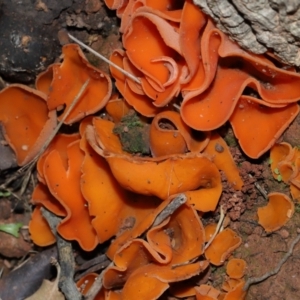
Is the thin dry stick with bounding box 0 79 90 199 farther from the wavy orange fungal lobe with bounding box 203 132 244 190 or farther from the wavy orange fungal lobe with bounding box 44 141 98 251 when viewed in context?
the wavy orange fungal lobe with bounding box 203 132 244 190

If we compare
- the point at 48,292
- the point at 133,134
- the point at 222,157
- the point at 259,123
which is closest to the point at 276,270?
the point at 222,157

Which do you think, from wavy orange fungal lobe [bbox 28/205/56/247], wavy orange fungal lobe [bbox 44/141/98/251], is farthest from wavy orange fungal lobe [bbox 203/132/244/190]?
wavy orange fungal lobe [bbox 28/205/56/247]

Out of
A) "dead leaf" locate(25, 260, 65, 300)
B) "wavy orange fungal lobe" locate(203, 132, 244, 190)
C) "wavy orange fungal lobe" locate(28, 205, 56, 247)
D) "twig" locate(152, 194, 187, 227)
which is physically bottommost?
"dead leaf" locate(25, 260, 65, 300)

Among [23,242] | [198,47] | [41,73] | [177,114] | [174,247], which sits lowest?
[23,242]

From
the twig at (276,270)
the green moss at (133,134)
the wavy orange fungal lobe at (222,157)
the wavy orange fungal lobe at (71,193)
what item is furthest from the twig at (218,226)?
the wavy orange fungal lobe at (71,193)

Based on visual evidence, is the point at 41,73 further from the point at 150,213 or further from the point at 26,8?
the point at 150,213

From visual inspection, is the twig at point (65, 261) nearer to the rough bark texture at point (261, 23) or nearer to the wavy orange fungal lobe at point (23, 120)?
the wavy orange fungal lobe at point (23, 120)

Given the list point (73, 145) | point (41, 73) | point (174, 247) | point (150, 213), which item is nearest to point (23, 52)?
point (41, 73)
